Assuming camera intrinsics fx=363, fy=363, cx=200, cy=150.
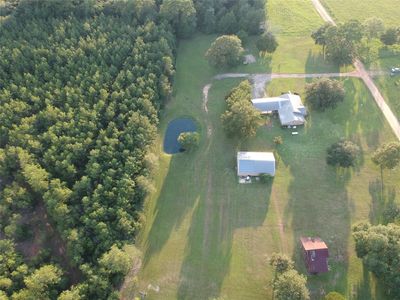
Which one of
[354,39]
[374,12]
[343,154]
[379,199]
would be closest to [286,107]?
[343,154]

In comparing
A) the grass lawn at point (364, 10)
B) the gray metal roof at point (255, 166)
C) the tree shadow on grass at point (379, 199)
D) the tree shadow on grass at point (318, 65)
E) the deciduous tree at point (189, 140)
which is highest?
the grass lawn at point (364, 10)

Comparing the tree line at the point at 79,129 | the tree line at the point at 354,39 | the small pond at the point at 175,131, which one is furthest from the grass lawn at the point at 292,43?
the tree line at the point at 79,129

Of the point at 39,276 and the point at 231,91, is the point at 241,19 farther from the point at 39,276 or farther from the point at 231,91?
the point at 39,276

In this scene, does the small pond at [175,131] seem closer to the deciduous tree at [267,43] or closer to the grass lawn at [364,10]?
the deciduous tree at [267,43]

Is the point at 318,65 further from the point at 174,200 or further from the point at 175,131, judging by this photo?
the point at 174,200

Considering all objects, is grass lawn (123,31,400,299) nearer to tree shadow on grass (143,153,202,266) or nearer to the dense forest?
tree shadow on grass (143,153,202,266)

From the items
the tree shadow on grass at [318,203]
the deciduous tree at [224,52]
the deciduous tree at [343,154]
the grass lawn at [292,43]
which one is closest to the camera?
the tree shadow on grass at [318,203]
